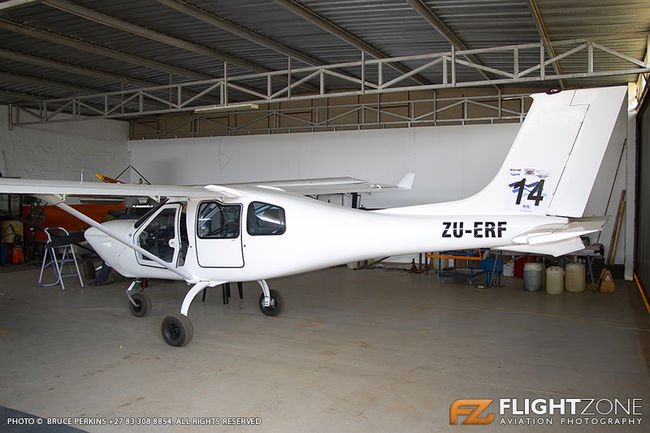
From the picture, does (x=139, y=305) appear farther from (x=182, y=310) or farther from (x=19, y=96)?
(x=19, y=96)

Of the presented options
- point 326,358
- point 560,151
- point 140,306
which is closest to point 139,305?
point 140,306

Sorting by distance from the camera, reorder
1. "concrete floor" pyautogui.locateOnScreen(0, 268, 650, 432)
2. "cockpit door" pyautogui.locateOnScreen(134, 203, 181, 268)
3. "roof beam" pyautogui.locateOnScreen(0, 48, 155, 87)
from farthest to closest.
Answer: "roof beam" pyautogui.locateOnScreen(0, 48, 155, 87) < "cockpit door" pyautogui.locateOnScreen(134, 203, 181, 268) < "concrete floor" pyautogui.locateOnScreen(0, 268, 650, 432)

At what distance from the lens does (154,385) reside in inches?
205

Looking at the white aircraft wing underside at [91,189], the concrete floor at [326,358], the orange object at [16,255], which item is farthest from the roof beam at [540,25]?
the orange object at [16,255]

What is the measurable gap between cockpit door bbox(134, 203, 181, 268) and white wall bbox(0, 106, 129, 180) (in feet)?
34.6

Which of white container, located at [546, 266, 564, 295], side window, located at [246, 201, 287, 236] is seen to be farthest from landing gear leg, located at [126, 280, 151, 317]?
white container, located at [546, 266, 564, 295]

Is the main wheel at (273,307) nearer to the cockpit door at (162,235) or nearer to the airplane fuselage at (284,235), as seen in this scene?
the airplane fuselage at (284,235)

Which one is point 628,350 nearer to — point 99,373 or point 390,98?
point 99,373

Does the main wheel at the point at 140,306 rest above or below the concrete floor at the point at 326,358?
above

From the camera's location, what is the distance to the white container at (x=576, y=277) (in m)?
10.1

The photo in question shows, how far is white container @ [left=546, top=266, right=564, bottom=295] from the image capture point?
10.1 m

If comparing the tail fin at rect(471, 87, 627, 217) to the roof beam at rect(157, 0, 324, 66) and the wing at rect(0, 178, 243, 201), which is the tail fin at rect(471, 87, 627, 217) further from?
the roof beam at rect(157, 0, 324, 66)

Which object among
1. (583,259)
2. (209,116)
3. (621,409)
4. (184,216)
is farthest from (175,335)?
(209,116)

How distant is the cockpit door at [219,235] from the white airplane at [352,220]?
0.04ft
